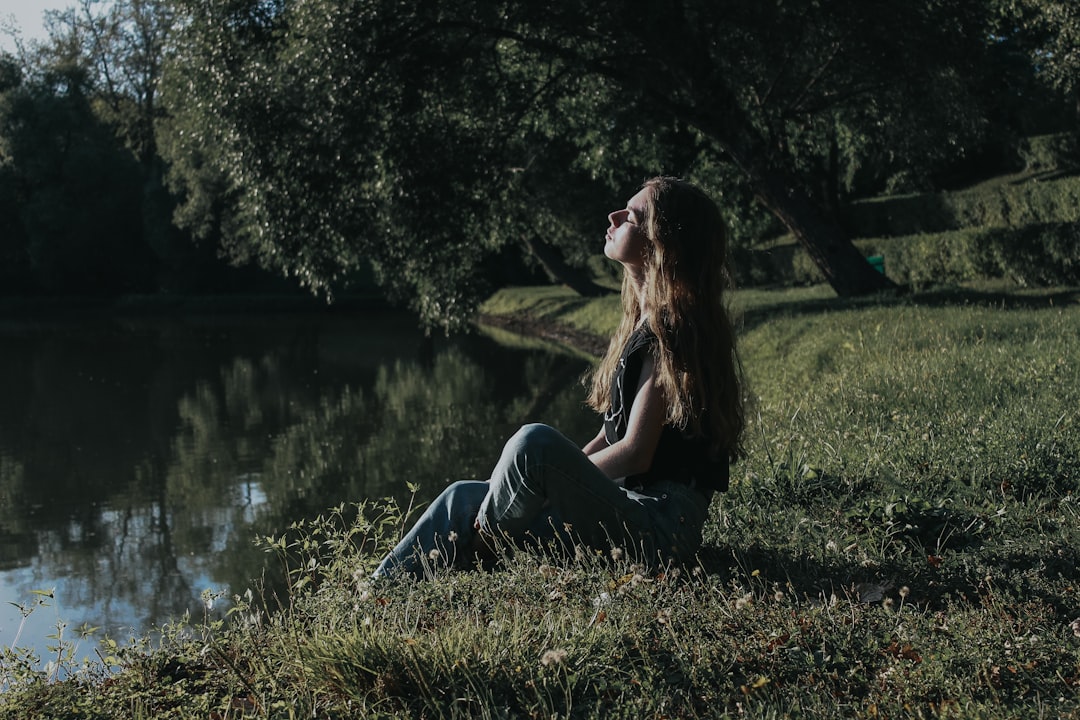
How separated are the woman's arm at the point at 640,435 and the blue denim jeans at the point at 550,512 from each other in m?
0.11

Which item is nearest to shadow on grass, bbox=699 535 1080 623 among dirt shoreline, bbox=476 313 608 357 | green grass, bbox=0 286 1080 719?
green grass, bbox=0 286 1080 719

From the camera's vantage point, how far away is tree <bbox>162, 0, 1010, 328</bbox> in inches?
558

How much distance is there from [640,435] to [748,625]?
0.86 metres

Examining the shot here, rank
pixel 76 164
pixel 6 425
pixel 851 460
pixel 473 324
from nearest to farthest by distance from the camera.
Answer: pixel 851 460, pixel 6 425, pixel 473 324, pixel 76 164

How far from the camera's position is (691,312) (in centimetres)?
408

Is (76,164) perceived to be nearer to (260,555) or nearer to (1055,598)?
(260,555)

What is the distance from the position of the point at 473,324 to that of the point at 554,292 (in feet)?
9.68

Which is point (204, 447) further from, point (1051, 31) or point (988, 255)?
point (1051, 31)

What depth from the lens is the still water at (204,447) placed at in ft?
24.7

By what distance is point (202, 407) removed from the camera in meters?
16.0

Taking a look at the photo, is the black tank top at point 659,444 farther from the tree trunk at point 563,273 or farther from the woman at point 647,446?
the tree trunk at point 563,273

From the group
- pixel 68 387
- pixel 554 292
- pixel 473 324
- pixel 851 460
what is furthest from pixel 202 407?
pixel 554 292

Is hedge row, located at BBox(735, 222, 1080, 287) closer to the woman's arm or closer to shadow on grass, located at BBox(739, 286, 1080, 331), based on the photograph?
shadow on grass, located at BBox(739, 286, 1080, 331)

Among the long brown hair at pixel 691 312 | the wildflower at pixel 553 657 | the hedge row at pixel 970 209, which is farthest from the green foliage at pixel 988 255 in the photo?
the wildflower at pixel 553 657
